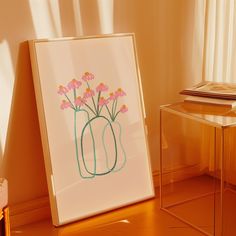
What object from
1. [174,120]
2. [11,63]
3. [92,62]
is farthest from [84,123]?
[174,120]

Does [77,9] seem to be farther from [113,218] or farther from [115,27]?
[113,218]

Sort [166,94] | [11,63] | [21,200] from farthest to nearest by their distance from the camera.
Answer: [166,94], [21,200], [11,63]

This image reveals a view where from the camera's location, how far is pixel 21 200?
88.8 inches

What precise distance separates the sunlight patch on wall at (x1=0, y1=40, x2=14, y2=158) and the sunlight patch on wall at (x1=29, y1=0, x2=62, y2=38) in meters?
0.17

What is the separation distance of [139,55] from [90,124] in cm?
46

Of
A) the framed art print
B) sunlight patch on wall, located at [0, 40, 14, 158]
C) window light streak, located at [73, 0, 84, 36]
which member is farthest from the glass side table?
sunlight patch on wall, located at [0, 40, 14, 158]

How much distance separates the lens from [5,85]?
2113mm

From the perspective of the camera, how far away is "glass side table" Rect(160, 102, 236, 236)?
2355mm

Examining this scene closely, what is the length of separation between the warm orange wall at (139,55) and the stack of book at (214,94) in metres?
0.27

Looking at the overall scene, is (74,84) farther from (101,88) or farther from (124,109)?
(124,109)

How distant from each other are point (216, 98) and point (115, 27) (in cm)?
60

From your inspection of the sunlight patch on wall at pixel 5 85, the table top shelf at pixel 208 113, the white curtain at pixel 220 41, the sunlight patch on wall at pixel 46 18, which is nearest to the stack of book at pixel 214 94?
the table top shelf at pixel 208 113

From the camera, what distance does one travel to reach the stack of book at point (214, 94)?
85.8 inches

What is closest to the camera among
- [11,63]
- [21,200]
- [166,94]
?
[11,63]
